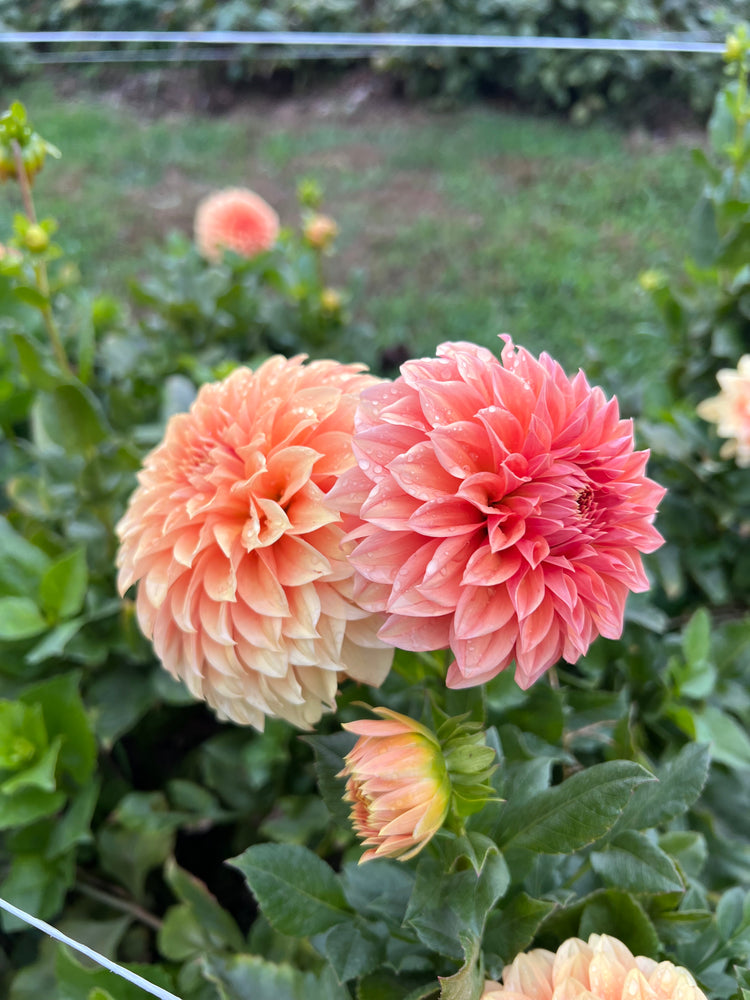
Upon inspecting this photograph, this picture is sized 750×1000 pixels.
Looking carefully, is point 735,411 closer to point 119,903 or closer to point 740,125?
point 740,125

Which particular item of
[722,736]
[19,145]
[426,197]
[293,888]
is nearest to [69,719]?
[293,888]

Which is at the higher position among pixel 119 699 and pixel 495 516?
pixel 495 516

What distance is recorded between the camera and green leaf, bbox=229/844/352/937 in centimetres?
55

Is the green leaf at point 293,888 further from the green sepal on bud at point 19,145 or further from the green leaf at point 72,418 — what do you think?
the green sepal on bud at point 19,145

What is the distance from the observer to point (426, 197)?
2.78 meters

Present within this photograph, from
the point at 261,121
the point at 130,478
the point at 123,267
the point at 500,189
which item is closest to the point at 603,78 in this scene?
the point at 500,189

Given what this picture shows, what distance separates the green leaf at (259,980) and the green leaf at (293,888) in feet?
0.27

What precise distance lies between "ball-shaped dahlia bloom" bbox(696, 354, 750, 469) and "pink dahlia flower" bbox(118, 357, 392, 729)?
61 cm

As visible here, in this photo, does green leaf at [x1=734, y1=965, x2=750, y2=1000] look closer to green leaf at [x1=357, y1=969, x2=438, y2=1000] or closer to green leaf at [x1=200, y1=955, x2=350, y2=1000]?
green leaf at [x1=357, y1=969, x2=438, y2=1000]

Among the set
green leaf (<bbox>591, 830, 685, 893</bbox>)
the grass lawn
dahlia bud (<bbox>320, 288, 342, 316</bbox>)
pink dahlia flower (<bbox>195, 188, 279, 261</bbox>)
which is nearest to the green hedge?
the grass lawn

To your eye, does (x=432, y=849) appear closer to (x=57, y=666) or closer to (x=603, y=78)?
(x=57, y=666)

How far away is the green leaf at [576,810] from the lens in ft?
1.58

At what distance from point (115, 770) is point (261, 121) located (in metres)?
2.77

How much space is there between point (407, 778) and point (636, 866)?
23cm
